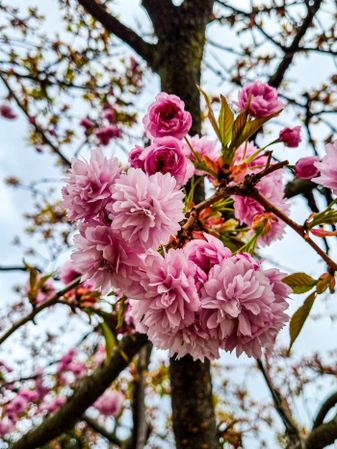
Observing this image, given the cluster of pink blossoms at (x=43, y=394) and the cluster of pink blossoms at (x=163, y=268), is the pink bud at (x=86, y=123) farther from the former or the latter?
the cluster of pink blossoms at (x=163, y=268)

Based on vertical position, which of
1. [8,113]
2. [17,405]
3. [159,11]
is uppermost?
[8,113]

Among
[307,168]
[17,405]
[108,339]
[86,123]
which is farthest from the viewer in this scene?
[17,405]

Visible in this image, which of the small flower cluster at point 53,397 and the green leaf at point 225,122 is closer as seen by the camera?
the green leaf at point 225,122

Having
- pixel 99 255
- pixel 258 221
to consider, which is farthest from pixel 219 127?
pixel 99 255

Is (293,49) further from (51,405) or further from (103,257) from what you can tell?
(51,405)

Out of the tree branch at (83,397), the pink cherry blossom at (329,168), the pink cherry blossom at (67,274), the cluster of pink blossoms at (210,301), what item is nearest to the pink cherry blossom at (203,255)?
the cluster of pink blossoms at (210,301)

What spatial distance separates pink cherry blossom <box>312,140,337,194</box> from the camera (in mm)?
723

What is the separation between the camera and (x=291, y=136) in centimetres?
103

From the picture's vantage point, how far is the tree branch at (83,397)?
1.92 m

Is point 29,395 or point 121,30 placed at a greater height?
point 121,30

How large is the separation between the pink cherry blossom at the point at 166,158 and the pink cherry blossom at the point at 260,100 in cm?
27

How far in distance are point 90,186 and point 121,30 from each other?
7.57ft

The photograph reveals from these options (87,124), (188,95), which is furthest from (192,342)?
(87,124)

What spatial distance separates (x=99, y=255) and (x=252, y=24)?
2.42 m
